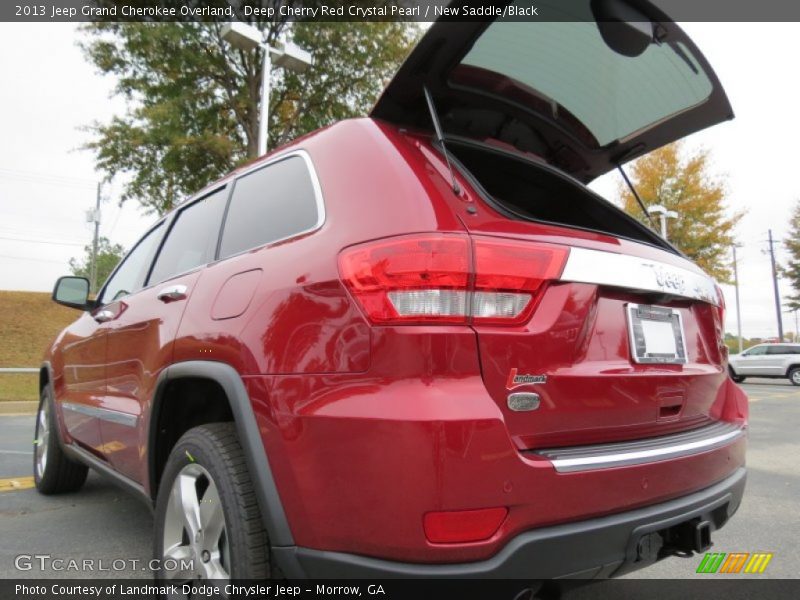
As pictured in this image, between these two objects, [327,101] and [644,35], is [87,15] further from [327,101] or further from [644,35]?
[644,35]

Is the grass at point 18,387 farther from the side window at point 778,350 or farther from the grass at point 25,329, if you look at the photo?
the side window at point 778,350

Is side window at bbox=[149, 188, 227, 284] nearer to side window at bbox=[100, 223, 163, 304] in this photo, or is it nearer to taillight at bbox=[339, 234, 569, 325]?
side window at bbox=[100, 223, 163, 304]

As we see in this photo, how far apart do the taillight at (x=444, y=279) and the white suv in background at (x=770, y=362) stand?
2115cm

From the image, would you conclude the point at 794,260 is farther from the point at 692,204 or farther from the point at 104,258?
the point at 104,258

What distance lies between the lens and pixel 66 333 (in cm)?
379

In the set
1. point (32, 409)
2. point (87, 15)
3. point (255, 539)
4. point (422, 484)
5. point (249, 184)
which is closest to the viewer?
point (422, 484)

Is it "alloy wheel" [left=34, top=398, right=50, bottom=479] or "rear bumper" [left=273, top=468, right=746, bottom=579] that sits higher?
"rear bumper" [left=273, top=468, right=746, bottom=579]

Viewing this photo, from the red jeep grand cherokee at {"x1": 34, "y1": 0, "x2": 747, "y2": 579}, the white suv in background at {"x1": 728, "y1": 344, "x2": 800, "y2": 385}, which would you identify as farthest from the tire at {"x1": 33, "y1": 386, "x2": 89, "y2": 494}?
the white suv in background at {"x1": 728, "y1": 344, "x2": 800, "y2": 385}

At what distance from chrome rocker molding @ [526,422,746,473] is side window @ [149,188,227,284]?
1539 mm

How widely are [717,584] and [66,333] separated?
3909mm

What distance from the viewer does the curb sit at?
9031mm

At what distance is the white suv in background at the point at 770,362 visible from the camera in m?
19.8

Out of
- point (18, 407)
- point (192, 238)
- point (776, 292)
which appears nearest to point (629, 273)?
point (192, 238)

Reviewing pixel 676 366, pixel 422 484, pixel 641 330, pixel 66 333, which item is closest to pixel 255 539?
pixel 422 484
